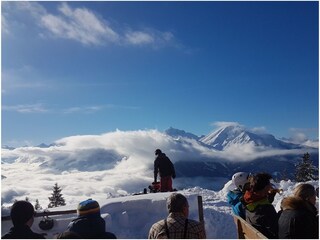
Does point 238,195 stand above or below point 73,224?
above

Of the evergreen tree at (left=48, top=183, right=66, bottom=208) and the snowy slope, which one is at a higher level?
the evergreen tree at (left=48, top=183, right=66, bottom=208)

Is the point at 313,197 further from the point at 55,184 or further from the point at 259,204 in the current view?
the point at 55,184

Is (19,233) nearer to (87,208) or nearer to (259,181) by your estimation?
(87,208)

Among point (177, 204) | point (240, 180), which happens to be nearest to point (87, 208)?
point (177, 204)

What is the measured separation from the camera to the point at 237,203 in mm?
5906

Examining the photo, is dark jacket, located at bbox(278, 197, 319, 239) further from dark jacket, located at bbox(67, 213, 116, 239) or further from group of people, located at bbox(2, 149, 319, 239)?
dark jacket, located at bbox(67, 213, 116, 239)

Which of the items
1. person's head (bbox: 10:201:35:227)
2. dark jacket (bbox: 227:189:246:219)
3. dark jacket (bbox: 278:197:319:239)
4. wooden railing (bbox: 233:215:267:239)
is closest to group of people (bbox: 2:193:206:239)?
person's head (bbox: 10:201:35:227)

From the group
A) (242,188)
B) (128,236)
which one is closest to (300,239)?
(242,188)

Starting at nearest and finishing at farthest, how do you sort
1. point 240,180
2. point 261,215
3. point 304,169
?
point 261,215 < point 240,180 < point 304,169

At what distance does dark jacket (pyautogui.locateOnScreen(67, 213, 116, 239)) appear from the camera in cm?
435

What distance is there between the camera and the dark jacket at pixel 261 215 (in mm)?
4922

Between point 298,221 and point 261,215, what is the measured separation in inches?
34.1

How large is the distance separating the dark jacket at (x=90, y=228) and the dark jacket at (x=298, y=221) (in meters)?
2.00

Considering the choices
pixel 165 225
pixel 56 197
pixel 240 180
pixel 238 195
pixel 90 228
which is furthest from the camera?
pixel 56 197
